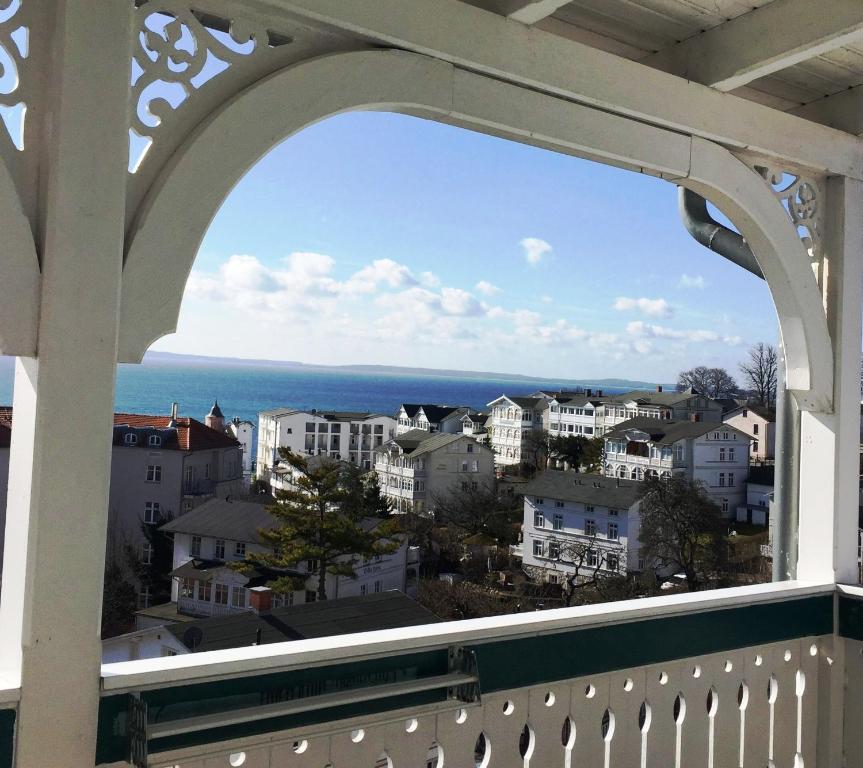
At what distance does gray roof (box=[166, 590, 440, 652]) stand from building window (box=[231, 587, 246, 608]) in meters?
0.23

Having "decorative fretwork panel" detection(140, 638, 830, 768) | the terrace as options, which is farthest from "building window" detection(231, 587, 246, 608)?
the terrace

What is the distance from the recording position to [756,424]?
4.74 meters

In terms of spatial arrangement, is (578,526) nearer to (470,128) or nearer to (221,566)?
(221,566)

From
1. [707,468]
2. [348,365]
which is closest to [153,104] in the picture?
[707,468]

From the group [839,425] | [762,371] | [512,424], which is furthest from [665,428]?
[839,425]

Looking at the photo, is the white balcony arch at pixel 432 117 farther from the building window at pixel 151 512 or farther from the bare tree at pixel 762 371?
the bare tree at pixel 762 371

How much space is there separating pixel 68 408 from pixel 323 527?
2.34 m

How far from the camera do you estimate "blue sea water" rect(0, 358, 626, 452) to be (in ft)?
12.8

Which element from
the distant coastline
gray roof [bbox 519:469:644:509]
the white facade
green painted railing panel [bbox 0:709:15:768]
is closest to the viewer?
green painted railing panel [bbox 0:709:15:768]

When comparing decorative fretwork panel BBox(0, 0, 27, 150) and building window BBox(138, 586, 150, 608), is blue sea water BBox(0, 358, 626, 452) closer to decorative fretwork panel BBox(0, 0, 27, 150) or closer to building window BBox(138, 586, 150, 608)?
building window BBox(138, 586, 150, 608)

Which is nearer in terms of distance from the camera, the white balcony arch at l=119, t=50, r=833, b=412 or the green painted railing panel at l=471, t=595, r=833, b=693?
the white balcony arch at l=119, t=50, r=833, b=412

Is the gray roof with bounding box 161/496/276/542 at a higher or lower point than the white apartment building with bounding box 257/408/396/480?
lower

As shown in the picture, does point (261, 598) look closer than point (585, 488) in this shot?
Yes

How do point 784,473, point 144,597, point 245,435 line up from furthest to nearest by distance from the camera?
point 245,435 < point 144,597 < point 784,473
